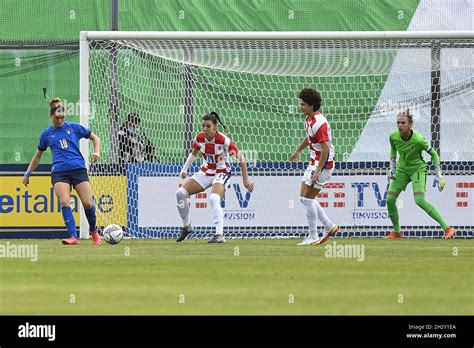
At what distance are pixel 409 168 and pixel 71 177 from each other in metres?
5.73

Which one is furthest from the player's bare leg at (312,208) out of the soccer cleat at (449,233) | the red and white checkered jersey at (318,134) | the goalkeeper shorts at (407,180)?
the soccer cleat at (449,233)

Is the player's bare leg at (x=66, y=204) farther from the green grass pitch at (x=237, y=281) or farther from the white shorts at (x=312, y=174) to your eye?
the white shorts at (x=312, y=174)

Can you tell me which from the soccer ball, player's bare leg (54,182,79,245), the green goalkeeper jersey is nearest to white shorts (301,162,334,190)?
the green goalkeeper jersey

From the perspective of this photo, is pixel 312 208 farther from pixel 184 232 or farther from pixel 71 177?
pixel 71 177

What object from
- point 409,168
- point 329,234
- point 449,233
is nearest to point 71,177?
point 329,234

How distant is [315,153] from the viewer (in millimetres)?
17734

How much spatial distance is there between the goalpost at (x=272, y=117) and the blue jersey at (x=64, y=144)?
235 cm

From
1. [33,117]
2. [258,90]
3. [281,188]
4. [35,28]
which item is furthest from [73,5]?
[281,188]

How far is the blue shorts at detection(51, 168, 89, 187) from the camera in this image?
58.6 feet

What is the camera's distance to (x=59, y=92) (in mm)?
24062

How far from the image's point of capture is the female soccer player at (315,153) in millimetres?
17328

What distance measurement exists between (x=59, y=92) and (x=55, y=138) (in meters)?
6.34
